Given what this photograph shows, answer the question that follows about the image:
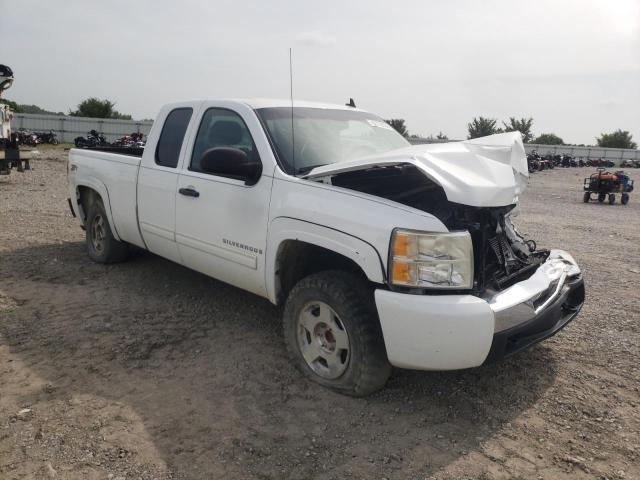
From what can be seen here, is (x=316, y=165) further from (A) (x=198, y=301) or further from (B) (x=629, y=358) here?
(B) (x=629, y=358)

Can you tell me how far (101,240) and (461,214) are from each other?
4.29 m

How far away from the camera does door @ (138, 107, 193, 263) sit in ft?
14.7

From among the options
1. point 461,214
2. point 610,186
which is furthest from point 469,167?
point 610,186

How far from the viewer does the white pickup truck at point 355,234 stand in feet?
9.47

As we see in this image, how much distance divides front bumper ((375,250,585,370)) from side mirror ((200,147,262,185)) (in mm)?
1333

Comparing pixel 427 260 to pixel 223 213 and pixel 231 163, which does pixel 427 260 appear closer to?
pixel 231 163

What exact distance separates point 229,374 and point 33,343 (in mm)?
1564

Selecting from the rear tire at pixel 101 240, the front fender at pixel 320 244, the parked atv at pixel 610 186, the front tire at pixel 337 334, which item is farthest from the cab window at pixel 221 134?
the parked atv at pixel 610 186

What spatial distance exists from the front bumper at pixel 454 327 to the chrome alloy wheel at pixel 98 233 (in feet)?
13.2

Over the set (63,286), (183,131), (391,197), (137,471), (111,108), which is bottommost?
(137,471)

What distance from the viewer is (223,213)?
392cm

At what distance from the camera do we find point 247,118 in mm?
3961

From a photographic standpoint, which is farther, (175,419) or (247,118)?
(247,118)

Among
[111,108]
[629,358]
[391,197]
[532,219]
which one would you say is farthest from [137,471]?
[111,108]
